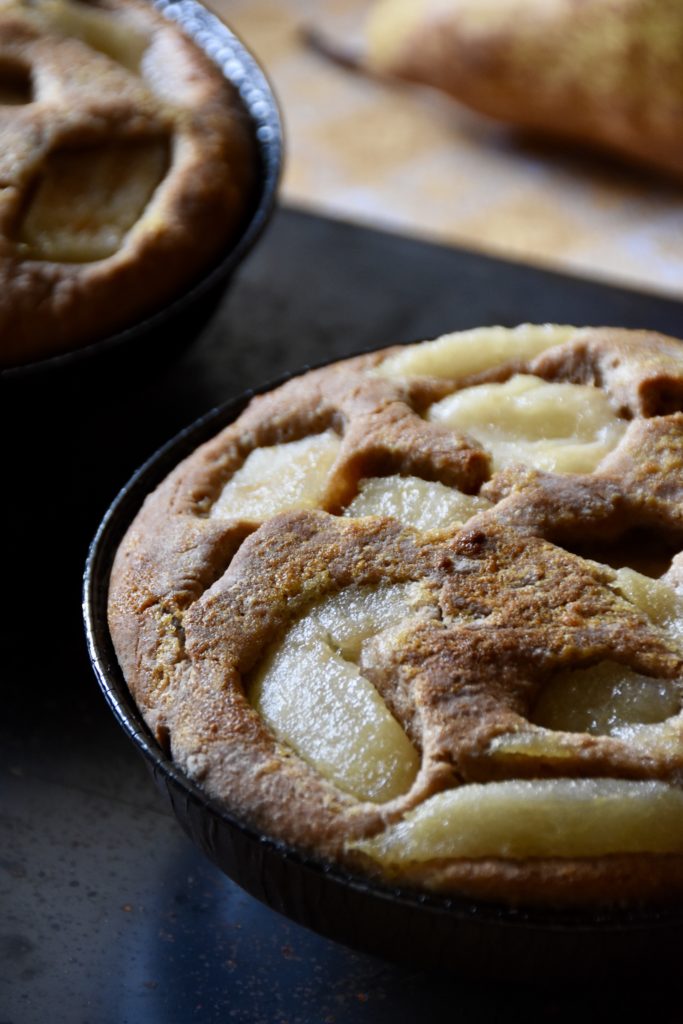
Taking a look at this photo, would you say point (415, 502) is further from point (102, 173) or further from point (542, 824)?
point (102, 173)

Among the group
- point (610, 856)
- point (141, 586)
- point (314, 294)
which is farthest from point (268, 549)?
point (314, 294)

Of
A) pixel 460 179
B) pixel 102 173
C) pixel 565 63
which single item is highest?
pixel 102 173

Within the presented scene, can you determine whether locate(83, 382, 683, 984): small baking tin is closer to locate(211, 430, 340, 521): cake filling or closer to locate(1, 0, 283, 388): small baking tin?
locate(211, 430, 340, 521): cake filling

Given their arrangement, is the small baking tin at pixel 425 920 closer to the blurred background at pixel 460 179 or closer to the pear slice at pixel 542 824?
the pear slice at pixel 542 824

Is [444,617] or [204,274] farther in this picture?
[204,274]

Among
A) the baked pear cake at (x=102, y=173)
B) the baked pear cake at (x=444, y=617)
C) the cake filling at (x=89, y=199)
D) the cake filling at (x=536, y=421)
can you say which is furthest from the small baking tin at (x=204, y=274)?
the cake filling at (x=536, y=421)

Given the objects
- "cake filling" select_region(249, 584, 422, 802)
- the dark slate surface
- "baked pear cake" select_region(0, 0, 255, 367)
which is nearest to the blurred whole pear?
the dark slate surface

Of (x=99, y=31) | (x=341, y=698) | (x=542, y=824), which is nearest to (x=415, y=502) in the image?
(x=341, y=698)
